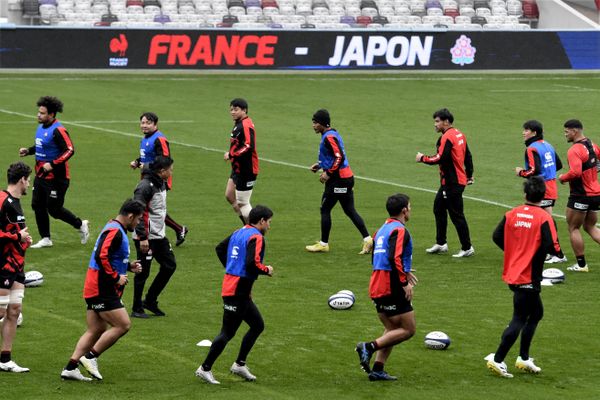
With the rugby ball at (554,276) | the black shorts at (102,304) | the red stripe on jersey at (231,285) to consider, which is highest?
the red stripe on jersey at (231,285)

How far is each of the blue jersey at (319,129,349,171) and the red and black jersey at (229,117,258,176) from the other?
127 cm

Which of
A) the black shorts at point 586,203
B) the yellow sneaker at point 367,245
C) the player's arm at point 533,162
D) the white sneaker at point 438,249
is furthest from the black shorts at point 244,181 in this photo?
the black shorts at point 586,203

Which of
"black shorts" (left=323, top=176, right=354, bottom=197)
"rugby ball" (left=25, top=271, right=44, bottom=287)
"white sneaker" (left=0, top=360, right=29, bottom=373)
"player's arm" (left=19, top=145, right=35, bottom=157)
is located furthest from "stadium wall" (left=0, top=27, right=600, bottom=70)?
"white sneaker" (left=0, top=360, right=29, bottom=373)

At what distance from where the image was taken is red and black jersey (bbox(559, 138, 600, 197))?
19891mm

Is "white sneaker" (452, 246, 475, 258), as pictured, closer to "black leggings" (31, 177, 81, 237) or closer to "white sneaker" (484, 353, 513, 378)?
"black leggings" (31, 177, 81, 237)

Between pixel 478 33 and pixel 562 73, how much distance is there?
445 cm

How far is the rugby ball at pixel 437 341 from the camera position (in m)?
15.7

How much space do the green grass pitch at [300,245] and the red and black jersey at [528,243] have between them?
1.24 meters

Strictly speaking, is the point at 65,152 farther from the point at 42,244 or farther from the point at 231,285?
the point at 231,285

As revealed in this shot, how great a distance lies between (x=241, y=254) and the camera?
13.9 meters

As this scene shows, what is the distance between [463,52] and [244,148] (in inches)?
1239

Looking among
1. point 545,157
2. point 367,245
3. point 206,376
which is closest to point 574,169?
point 545,157

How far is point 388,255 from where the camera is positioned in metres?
14.0

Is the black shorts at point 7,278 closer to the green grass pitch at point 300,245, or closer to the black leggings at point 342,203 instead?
the green grass pitch at point 300,245
